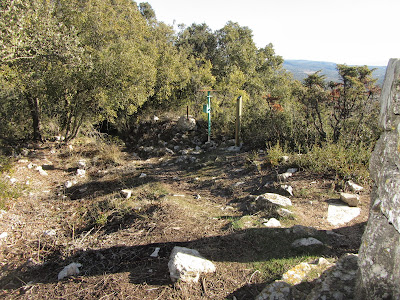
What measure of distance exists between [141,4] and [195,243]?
29471 millimetres

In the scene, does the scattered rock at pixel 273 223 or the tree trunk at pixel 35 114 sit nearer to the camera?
the scattered rock at pixel 273 223

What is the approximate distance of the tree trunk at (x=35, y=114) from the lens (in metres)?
7.84

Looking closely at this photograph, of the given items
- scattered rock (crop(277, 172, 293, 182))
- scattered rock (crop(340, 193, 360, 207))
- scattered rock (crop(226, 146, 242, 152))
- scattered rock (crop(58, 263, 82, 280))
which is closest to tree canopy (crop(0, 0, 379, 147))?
scattered rock (crop(226, 146, 242, 152))

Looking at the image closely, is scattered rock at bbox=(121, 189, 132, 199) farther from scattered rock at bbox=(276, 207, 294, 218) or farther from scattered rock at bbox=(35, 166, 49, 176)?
scattered rock at bbox=(35, 166, 49, 176)

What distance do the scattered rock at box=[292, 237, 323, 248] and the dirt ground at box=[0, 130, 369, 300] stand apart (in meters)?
0.10

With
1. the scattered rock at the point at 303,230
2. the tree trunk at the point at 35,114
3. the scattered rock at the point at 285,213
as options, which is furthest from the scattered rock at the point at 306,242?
the tree trunk at the point at 35,114

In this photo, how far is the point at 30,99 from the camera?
7.85m

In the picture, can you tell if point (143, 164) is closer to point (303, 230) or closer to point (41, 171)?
point (41, 171)

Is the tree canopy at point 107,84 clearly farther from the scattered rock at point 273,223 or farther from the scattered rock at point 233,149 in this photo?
the scattered rock at point 273,223

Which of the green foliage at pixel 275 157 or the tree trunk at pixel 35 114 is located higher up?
the tree trunk at pixel 35 114

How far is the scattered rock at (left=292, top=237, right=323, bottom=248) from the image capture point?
3.33 m

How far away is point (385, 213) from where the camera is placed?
1.63 meters

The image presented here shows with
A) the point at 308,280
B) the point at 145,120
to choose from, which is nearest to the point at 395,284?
the point at 308,280

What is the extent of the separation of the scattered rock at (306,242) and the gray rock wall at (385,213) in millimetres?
1348
